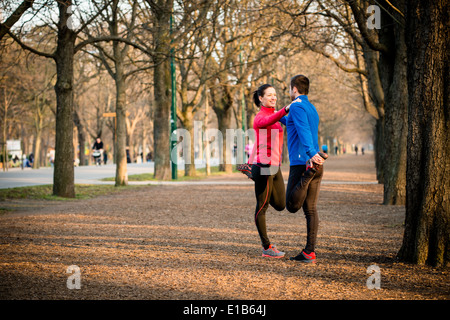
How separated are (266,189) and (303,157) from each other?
2.15ft

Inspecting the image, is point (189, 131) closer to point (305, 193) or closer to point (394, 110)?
point (394, 110)

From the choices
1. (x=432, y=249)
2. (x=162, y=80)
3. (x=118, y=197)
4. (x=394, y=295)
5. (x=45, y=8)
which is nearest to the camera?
(x=394, y=295)

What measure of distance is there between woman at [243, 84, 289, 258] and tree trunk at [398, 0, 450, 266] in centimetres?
152

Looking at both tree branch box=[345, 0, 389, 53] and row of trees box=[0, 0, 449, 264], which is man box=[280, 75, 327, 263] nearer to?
row of trees box=[0, 0, 449, 264]

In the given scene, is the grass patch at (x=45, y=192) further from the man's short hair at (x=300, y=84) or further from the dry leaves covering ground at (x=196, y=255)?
the man's short hair at (x=300, y=84)

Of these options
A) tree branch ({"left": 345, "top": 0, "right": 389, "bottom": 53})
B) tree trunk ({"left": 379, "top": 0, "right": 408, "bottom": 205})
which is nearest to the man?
tree branch ({"left": 345, "top": 0, "right": 389, "bottom": 53})

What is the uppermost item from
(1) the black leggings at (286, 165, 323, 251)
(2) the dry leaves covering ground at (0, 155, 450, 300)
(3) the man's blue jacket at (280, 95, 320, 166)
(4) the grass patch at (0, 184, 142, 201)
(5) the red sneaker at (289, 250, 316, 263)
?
(3) the man's blue jacket at (280, 95, 320, 166)

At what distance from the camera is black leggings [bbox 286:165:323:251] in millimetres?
6188

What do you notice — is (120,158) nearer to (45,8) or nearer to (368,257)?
(45,8)

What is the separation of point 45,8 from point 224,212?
23.4ft

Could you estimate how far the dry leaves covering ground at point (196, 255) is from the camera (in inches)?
200

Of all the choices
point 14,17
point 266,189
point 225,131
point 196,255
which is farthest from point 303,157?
point 225,131

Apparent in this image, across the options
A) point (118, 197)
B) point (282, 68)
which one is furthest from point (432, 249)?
point (282, 68)

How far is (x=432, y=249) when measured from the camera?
610cm
